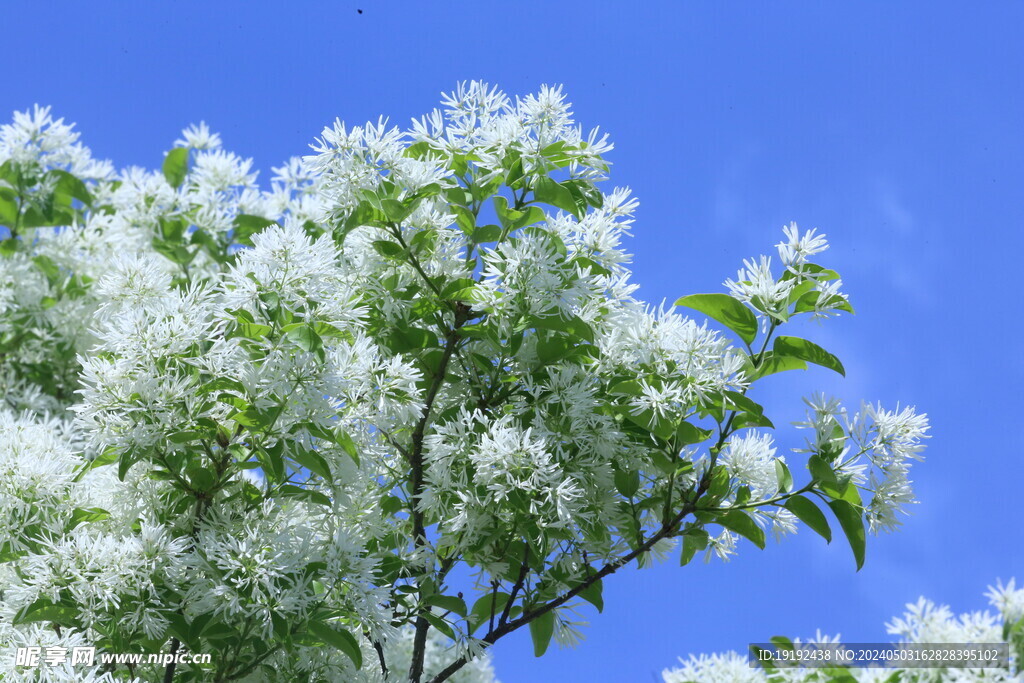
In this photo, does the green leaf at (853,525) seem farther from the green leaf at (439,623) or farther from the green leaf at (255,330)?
the green leaf at (255,330)

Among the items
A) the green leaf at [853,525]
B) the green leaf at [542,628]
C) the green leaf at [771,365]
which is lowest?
the green leaf at [542,628]

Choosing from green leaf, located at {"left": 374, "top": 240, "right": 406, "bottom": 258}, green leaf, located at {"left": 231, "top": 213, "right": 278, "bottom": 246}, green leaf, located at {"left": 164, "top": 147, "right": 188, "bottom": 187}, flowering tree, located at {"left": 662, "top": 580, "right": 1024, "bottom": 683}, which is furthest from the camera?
green leaf, located at {"left": 164, "top": 147, "right": 188, "bottom": 187}

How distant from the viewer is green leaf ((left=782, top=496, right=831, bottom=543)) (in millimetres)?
2295

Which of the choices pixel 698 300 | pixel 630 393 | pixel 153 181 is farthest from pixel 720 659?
pixel 153 181

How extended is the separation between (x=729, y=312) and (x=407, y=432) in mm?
822

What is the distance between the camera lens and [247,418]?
2.05 m

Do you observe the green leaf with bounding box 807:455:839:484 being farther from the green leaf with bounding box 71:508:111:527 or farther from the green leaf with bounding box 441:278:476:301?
the green leaf with bounding box 71:508:111:527

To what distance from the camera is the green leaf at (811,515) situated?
2295mm

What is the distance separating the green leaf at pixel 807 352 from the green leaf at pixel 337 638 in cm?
107

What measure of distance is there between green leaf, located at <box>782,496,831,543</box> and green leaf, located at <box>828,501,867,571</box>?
3 centimetres

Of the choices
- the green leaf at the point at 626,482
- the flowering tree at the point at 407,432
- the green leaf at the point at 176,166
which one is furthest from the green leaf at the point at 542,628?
the green leaf at the point at 176,166

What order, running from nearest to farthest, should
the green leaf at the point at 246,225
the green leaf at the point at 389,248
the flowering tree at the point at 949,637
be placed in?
the flowering tree at the point at 949,637, the green leaf at the point at 389,248, the green leaf at the point at 246,225

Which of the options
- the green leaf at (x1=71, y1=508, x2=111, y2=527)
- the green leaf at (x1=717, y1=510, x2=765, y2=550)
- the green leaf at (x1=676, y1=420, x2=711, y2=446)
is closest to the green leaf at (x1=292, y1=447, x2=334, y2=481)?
the green leaf at (x1=71, y1=508, x2=111, y2=527)

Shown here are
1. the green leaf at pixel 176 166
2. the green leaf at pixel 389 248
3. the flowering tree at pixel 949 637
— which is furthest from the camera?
the green leaf at pixel 176 166
